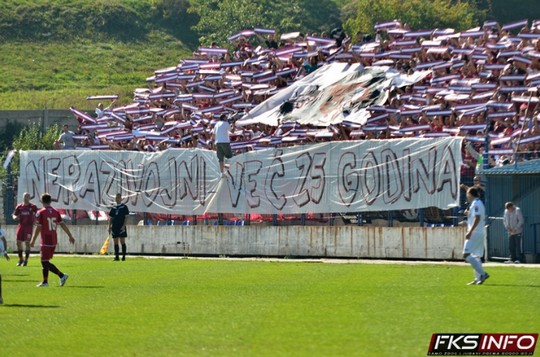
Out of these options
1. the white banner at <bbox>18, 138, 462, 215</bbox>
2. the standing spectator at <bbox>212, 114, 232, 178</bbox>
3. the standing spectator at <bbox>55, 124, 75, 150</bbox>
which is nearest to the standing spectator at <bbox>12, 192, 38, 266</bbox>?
the white banner at <bbox>18, 138, 462, 215</bbox>

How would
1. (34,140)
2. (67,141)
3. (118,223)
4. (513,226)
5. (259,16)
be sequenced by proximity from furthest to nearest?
(259,16), (34,140), (67,141), (118,223), (513,226)

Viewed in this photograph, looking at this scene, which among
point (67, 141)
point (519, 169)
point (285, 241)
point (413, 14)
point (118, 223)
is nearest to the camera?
point (519, 169)

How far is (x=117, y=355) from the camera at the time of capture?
14.4 m

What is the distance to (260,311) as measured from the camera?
18641 millimetres

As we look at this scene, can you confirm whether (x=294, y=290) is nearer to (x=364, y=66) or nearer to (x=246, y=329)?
(x=246, y=329)

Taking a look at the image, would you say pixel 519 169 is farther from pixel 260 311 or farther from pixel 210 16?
pixel 210 16

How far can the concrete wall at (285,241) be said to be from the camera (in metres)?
33.1

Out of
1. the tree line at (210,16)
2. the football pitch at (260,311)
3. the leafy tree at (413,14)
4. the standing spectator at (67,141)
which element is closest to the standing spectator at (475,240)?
the football pitch at (260,311)

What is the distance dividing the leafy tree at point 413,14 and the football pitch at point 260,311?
2367 inches

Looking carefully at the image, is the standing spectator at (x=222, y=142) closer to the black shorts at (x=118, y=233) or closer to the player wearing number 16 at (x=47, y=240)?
the black shorts at (x=118, y=233)

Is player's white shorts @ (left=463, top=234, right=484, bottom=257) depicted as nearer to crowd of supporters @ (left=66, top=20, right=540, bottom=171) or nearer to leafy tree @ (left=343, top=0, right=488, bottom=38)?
crowd of supporters @ (left=66, top=20, right=540, bottom=171)

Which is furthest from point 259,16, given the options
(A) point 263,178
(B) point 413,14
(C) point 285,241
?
(C) point 285,241

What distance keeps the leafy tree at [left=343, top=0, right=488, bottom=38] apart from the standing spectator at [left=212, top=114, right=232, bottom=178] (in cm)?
5037

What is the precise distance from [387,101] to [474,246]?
15192mm
